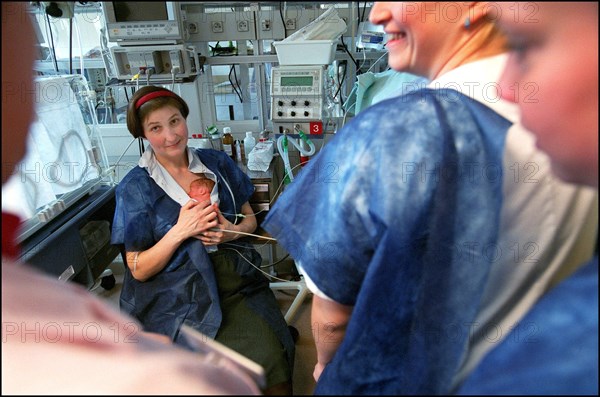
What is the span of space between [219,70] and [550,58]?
11.2ft

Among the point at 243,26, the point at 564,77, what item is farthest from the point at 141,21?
the point at 564,77

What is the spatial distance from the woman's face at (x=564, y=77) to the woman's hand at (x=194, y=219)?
1.38 meters

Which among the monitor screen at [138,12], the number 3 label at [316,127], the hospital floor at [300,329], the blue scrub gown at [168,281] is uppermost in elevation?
the monitor screen at [138,12]

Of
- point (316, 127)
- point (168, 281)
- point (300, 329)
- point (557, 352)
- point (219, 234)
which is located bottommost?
point (300, 329)

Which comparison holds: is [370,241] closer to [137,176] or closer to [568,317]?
[568,317]

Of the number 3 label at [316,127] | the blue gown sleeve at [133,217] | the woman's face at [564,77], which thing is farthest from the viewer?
the number 3 label at [316,127]

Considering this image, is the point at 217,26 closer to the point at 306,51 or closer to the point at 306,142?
the point at 306,51

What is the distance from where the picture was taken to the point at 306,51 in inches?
71.9

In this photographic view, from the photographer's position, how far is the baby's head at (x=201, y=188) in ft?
5.66

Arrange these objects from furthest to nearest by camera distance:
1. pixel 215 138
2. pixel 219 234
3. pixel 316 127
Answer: pixel 215 138, pixel 316 127, pixel 219 234

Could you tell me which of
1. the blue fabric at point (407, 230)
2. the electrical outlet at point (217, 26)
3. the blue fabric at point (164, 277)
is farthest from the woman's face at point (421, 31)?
the electrical outlet at point (217, 26)

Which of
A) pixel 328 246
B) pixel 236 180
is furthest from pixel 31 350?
pixel 236 180

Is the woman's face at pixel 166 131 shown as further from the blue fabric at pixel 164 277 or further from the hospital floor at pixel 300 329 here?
the hospital floor at pixel 300 329

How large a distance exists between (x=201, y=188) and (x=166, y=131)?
0.29m
